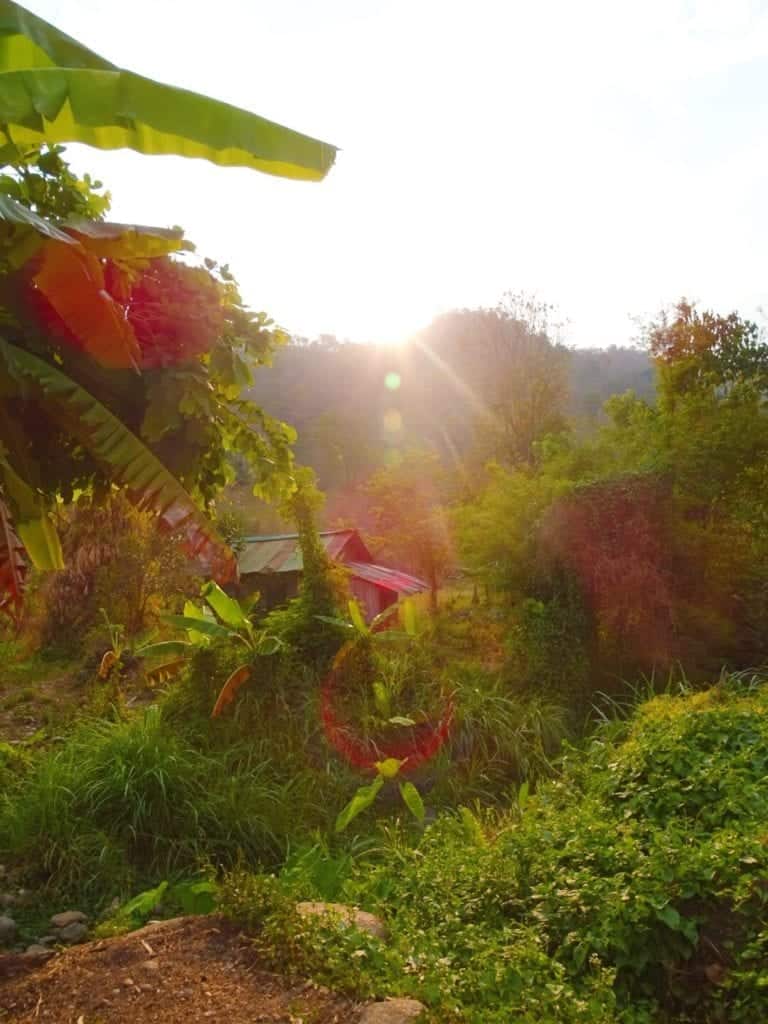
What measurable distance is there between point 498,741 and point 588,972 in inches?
181

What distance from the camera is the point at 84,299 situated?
11.9 feet

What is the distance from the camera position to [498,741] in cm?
837

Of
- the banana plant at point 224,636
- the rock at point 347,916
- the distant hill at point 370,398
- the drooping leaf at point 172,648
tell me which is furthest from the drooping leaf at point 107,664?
the distant hill at point 370,398

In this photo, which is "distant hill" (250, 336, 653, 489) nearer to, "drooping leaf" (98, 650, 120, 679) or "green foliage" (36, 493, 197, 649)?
"green foliage" (36, 493, 197, 649)

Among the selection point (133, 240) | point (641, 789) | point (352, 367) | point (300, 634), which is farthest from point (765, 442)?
point (352, 367)

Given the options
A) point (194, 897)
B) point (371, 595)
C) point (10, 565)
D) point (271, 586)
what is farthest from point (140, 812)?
point (371, 595)

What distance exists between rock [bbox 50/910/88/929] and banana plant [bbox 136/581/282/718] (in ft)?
8.61

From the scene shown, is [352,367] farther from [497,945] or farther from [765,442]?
[497,945]

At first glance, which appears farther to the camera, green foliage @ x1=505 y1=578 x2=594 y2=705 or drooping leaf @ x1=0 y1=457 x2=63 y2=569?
green foliage @ x1=505 y1=578 x2=594 y2=705

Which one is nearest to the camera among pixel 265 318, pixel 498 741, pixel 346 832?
pixel 265 318

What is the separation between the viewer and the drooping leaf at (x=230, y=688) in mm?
7887

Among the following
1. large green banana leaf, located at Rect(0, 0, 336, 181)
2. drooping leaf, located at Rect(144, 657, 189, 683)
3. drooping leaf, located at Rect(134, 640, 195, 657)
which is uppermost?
large green banana leaf, located at Rect(0, 0, 336, 181)

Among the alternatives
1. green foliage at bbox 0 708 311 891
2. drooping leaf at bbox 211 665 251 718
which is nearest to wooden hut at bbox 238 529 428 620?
drooping leaf at bbox 211 665 251 718

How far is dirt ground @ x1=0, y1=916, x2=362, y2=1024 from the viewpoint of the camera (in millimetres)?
3170
